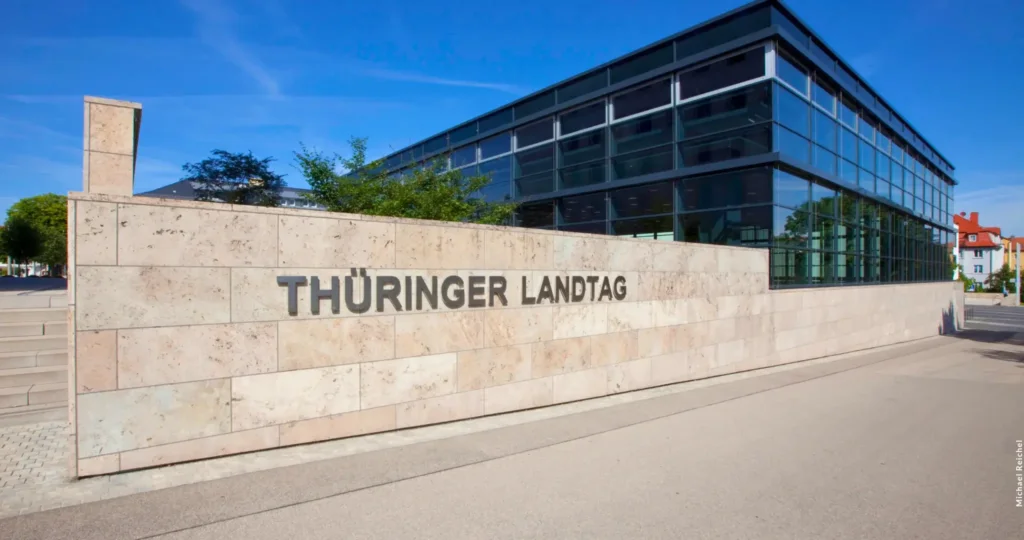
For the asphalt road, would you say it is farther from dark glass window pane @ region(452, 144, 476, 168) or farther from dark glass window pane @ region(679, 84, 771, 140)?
dark glass window pane @ region(452, 144, 476, 168)

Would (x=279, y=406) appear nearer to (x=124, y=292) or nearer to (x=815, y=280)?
(x=124, y=292)

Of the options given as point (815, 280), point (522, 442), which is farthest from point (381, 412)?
point (815, 280)

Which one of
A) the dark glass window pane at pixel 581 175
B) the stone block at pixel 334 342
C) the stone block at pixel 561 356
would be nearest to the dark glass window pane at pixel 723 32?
the dark glass window pane at pixel 581 175

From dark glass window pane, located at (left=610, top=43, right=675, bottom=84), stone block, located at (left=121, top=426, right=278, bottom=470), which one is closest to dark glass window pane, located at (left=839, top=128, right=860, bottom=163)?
dark glass window pane, located at (left=610, top=43, right=675, bottom=84)

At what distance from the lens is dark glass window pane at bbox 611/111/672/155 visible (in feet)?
51.8

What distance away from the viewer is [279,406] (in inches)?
217

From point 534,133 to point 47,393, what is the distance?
16.0 metres

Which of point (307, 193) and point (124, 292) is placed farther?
point (307, 193)

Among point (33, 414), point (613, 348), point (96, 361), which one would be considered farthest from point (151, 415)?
point (613, 348)

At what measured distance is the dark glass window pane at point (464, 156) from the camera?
22.3 meters

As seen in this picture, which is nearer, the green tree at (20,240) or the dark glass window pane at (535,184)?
the dark glass window pane at (535,184)

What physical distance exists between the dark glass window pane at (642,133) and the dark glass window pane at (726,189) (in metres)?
1.63

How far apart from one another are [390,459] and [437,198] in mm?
9906

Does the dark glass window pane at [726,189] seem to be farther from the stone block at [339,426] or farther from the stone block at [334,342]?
the stone block at [339,426]
